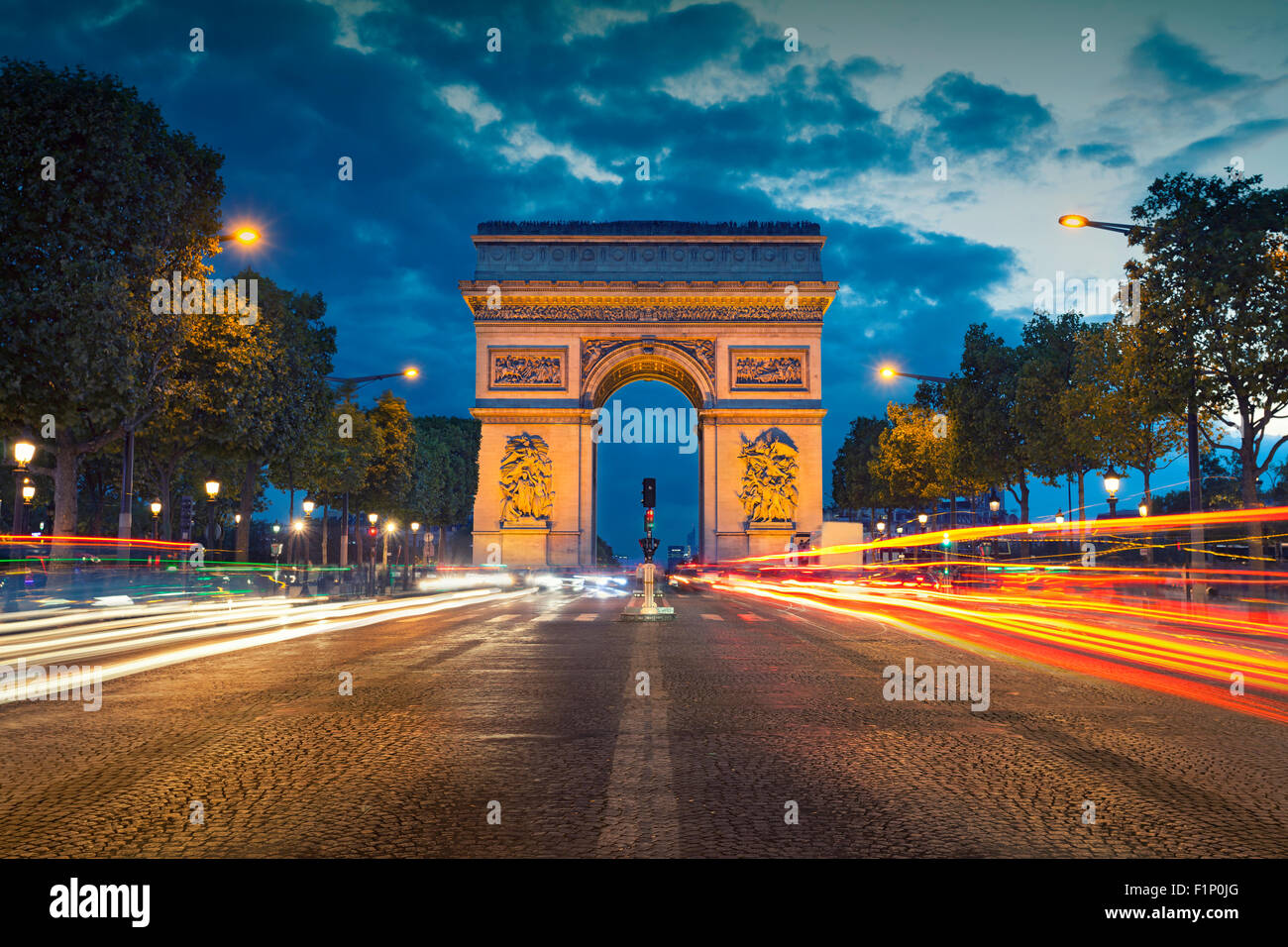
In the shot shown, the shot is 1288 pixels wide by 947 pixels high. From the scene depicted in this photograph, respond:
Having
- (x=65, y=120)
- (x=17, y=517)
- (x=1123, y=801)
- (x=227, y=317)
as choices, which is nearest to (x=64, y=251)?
(x=65, y=120)

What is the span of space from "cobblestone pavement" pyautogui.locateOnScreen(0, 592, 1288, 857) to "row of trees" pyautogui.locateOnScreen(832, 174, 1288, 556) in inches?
641

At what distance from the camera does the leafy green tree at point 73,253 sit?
922 inches

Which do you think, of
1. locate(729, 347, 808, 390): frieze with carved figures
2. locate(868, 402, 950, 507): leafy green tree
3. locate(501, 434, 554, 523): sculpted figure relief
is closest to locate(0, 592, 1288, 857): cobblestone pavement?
locate(501, 434, 554, 523): sculpted figure relief

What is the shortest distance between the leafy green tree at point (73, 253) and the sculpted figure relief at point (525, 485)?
84.3 ft

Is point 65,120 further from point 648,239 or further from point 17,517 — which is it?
point 648,239

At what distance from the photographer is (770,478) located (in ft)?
169

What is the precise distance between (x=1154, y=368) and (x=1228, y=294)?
2.37 m

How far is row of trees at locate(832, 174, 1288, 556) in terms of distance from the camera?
23.5 metres

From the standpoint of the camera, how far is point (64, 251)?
24.0 metres

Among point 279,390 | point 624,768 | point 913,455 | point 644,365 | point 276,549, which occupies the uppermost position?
point 644,365

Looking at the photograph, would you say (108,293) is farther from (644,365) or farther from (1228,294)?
(644,365)

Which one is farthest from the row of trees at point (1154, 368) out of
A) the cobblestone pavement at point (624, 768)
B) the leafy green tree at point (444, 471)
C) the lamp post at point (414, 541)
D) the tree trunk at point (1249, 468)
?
the lamp post at point (414, 541)

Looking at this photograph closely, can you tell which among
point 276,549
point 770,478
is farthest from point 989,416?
point 276,549
